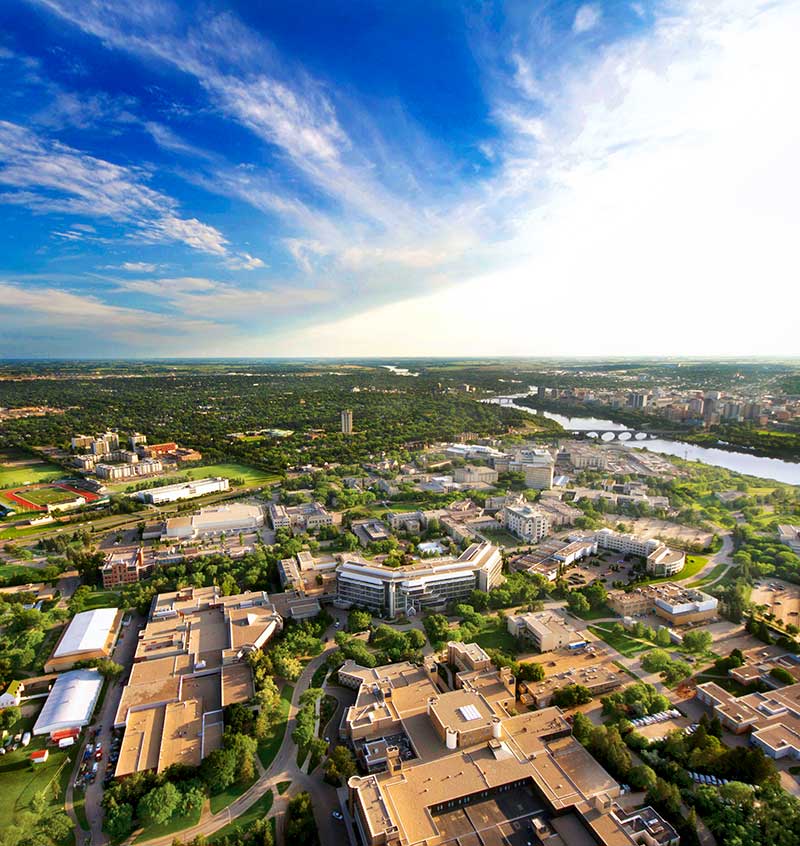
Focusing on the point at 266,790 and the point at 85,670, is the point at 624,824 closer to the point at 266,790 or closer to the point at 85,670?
the point at 266,790

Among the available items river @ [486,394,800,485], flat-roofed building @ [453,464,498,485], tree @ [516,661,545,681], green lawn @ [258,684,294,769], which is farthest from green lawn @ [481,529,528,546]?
river @ [486,394,800,485]

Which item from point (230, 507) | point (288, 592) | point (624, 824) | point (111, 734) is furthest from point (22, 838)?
point (230, 507)

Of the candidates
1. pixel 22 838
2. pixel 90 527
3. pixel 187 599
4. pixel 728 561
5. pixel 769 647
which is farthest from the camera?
pixel 90 527

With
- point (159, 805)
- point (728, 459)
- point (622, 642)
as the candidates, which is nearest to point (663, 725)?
point (622, 642)

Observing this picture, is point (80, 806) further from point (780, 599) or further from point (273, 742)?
point (780, 599)

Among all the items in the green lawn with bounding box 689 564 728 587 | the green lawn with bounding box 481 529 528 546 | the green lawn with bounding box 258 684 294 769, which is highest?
the green lawn with bounding box 258 684 294 769

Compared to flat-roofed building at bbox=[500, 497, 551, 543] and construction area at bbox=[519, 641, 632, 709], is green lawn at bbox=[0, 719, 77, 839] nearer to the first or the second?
construction area at bbox=[519, 641, 632, 709]

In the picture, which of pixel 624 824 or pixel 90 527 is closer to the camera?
pixel 624 824
